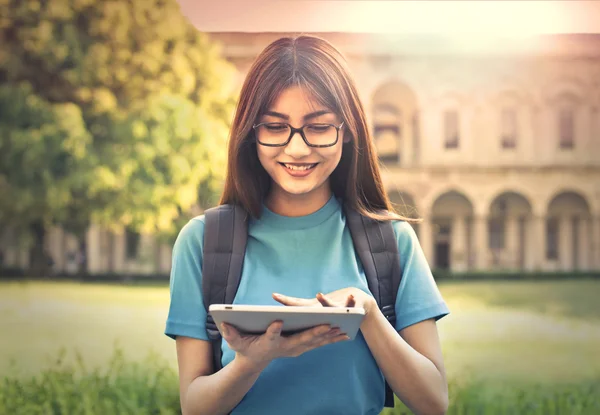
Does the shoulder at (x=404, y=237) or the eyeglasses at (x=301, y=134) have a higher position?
the eyeglasses at (x=301, y=134)

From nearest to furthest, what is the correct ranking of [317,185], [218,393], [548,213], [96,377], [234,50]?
[218,393] < [317,185] < [96,377] < [234,50] < [548,213]

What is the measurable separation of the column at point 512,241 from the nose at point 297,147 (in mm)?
3299

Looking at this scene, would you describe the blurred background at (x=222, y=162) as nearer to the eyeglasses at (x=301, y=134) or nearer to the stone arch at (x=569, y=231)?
the stone arch at (x=569, y=231)

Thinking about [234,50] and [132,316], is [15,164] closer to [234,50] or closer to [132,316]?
[132,316]

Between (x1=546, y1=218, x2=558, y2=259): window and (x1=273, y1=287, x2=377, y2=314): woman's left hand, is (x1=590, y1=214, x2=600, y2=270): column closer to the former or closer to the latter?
(x1=546, y1=218, x2=558, y2=259): window

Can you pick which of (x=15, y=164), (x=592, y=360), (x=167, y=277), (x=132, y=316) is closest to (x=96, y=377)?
(x=132, y=316)

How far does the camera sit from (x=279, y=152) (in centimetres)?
130

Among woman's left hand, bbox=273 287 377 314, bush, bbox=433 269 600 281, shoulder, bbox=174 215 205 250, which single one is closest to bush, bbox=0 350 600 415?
bush, bbox=433 269 600 281

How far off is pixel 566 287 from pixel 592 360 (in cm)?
50

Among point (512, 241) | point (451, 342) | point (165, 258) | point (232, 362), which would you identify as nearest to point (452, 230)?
point (512, 241)

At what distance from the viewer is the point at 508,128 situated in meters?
4.36

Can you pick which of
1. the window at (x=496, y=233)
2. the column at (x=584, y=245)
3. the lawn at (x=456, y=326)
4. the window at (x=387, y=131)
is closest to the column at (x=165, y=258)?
the lawn at (x=456, y=326)

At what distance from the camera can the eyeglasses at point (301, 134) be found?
129 cm

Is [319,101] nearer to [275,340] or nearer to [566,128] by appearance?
[275,340]
